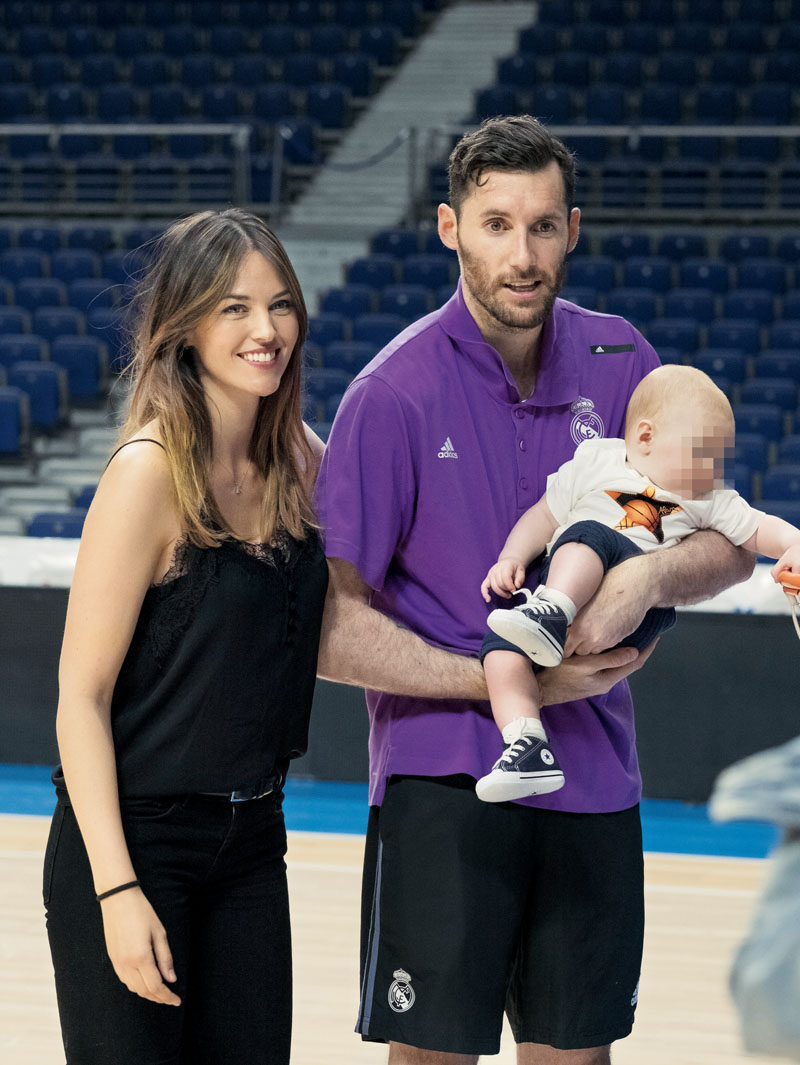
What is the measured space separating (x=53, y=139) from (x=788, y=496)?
6957 mm

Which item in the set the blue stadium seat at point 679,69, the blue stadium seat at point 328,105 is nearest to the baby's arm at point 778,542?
the blue stadium seat at point 679,69

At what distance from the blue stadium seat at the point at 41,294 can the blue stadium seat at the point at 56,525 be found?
293cm

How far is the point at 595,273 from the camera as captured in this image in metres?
9.07

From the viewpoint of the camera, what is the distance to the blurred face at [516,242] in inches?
73.1

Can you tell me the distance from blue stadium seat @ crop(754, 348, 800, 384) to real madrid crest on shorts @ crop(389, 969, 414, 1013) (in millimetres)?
6884

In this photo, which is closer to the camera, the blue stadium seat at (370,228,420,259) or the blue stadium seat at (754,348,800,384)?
the blue stadium seat at (754,348,800,384)

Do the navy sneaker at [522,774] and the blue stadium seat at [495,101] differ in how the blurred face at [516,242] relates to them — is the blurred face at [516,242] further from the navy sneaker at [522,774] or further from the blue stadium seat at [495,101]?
the blue stadium seat at [495,101]

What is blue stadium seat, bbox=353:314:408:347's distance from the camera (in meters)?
8.68

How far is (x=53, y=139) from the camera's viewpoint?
10.6 metres

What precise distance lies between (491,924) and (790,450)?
5851mm

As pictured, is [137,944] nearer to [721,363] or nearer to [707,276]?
[721,363]

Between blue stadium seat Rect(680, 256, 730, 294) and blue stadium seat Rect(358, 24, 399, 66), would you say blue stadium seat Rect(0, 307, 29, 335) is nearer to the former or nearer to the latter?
blue stadium seat Rect(680, 256, 730, 294)

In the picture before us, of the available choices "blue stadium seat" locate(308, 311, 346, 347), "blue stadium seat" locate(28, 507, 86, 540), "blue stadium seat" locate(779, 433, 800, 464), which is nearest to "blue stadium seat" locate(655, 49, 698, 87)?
"blue stadium seat" locate(308, 311, 346, 347)

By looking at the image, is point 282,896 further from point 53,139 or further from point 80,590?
point 53,139
